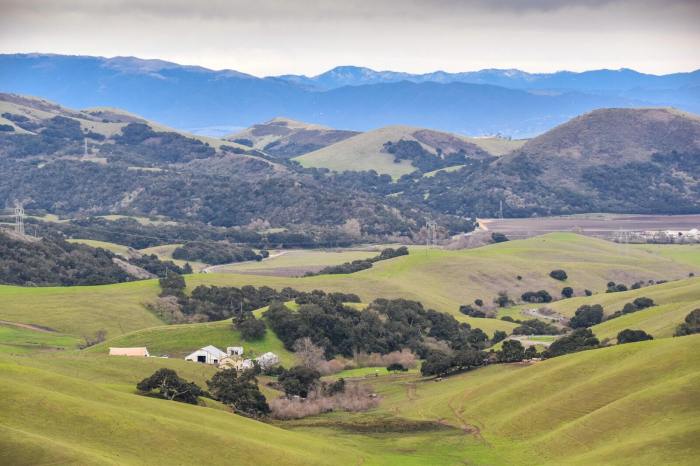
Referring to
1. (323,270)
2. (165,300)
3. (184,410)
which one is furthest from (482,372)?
(323,270)

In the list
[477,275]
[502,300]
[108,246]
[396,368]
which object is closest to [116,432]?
[396,368]

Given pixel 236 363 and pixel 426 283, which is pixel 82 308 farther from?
pixel 426 283

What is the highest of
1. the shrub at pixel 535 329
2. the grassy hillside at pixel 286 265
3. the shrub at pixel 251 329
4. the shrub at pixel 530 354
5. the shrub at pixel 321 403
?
the shrub at pixel 251 329

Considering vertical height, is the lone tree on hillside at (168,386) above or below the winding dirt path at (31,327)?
above

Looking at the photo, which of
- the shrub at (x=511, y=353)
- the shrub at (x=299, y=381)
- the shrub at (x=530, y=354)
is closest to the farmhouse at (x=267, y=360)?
the shrub at (x=299, y=381)

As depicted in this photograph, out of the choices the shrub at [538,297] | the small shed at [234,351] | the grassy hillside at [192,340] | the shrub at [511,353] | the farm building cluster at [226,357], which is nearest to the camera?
the shrub at [511,353]

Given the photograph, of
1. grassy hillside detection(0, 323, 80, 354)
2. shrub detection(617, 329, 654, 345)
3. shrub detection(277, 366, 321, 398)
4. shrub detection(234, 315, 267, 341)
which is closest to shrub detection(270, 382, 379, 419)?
shrub detection(277, 366, 321, 398)

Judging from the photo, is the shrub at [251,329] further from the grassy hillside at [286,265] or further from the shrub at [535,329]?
the grassy hillside at [286,265]
